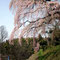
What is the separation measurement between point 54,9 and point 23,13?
4.99 ft

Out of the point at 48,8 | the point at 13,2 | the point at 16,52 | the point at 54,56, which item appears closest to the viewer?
the point at 54,56

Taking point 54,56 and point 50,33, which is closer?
point 54,56

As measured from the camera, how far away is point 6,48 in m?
15.9

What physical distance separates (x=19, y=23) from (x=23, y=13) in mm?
537

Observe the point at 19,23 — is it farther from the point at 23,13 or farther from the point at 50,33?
the point at 50,33

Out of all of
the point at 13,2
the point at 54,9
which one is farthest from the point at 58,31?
the point at 13,2

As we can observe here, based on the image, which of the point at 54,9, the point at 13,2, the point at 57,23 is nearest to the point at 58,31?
the point at 57,23

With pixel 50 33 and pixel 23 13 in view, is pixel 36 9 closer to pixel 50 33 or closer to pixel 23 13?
pixel 23 13

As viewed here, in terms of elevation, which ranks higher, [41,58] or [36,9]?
[36,9]

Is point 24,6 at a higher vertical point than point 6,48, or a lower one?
higher

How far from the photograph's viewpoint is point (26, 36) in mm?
9422

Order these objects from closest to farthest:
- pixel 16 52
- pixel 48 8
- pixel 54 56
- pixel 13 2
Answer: pixel 54 56, pixel 48 8, pixel 13 2, pixel 16 52

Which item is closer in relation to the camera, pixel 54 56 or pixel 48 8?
pixel 54 56

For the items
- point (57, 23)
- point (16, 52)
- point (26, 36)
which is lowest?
point (16, 52)
